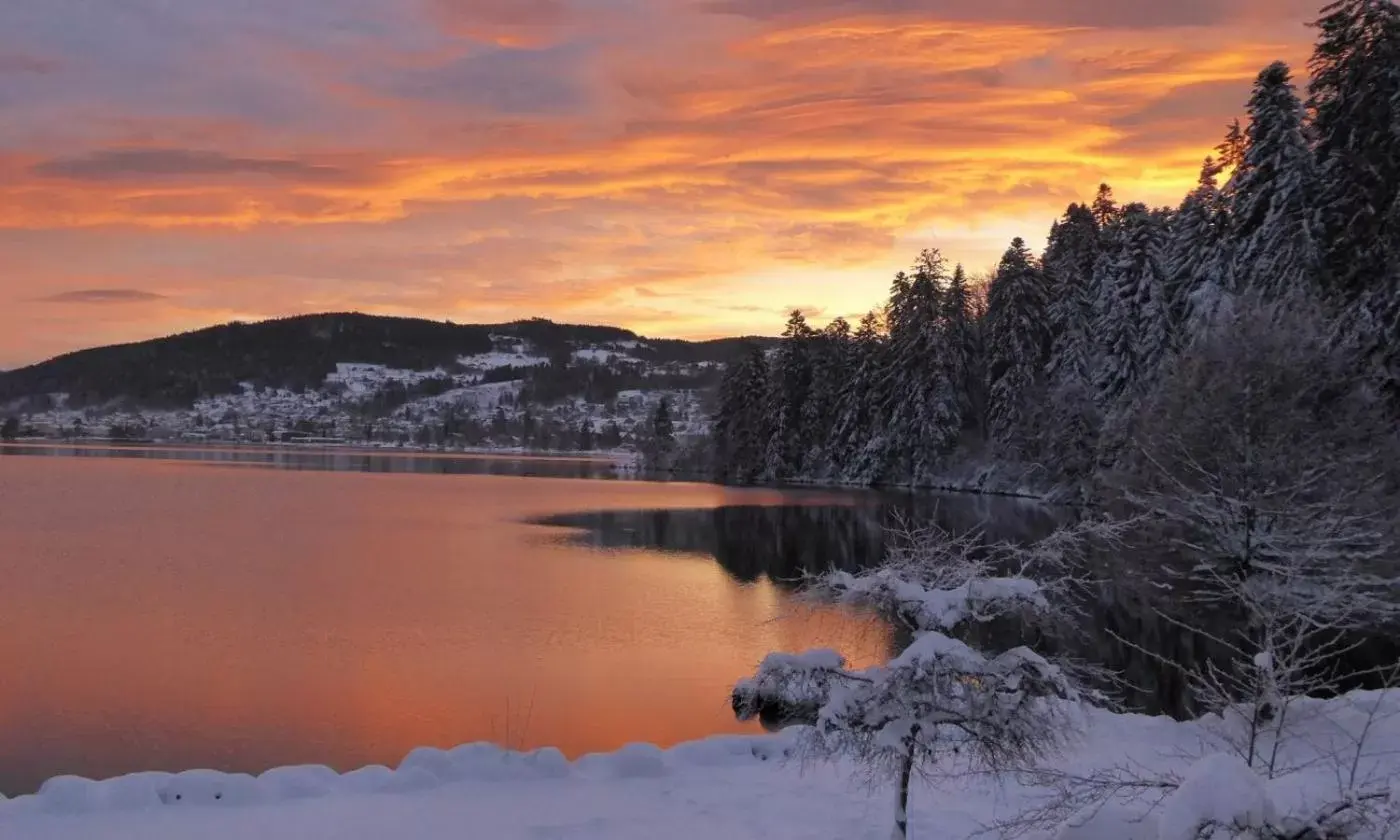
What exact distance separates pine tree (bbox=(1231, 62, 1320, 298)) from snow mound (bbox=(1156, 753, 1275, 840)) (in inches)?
1053

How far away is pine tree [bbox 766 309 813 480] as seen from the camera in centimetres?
7869

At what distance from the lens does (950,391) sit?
66.7 metres

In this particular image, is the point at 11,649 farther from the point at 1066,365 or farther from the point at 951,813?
the point at 1066,365

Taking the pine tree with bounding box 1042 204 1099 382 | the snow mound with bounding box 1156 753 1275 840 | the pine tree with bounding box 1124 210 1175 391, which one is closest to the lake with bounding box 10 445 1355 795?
the snow mound with bounding box 1156 753 1275 840

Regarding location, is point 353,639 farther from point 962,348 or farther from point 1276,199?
point 962,348

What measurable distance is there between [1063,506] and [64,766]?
47.1m

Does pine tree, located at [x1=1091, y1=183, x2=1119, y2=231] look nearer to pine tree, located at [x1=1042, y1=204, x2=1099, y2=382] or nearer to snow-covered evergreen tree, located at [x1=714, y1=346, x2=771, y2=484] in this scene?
pine tree, located at [x1=1042, y1=204, x2=1099, y2=382]

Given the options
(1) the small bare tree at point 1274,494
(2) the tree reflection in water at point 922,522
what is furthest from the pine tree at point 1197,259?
(1) the small bare tree at point 1274,494

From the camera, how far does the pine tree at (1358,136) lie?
24.8 metres

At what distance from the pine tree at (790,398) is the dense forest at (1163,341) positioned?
0.18m

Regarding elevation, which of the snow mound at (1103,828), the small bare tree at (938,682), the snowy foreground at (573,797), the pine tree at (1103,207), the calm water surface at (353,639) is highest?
the pine tree at (1103,207)

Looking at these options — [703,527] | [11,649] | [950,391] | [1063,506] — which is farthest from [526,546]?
[950,391]

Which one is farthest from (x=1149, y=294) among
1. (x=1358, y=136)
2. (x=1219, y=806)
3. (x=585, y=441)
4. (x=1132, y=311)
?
(x=585, y=441)

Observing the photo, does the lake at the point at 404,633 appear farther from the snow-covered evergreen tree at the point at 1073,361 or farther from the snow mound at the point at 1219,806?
the snow-covered evergreen tree at the point at 1073,361
